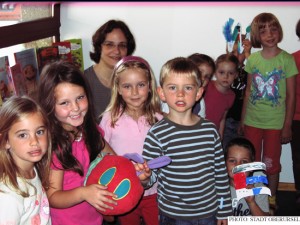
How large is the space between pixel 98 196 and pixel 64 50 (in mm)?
1326

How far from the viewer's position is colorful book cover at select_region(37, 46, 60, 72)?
188cm

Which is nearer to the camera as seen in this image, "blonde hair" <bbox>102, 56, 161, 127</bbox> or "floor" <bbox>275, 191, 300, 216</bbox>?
"blonde hair" <bbox>102, 56, 161, 127</bbox>

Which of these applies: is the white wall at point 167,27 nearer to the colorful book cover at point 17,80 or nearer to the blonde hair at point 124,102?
the colorful book cover at point 17,80

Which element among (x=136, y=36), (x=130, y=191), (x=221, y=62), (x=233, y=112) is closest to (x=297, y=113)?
(x=233, y=112)

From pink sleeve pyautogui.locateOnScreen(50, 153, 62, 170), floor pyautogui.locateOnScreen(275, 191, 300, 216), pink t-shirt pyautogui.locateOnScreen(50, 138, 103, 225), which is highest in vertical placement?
pink sleeve pyautogui.locateOnScreen(50, 153, 62, 170)

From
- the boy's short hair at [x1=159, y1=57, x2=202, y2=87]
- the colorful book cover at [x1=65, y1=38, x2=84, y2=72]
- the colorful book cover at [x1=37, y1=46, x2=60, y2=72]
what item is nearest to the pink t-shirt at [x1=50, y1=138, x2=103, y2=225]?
the boy's short hair at [x1=159, y1=57, x2=202, y2=87]

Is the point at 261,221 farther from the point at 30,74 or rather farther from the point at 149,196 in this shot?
the point at 30,74

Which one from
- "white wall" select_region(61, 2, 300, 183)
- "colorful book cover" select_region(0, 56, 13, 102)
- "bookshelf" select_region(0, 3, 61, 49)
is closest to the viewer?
"colorful book cover" select_region(0, 56, 13, 102)

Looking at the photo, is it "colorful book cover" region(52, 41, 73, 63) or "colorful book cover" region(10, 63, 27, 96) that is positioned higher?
"colorful book cover" region(52, 41, 73, 63)

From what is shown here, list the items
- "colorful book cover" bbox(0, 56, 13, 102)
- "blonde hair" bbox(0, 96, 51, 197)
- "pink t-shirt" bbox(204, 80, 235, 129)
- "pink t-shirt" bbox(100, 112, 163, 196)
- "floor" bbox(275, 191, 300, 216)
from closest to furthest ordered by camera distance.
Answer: "blonde hair" bbox(0, 96, 51, 197), "pink t-shirt" bbox(100, 112, 163, 196), "colorful book cover" bbox(0, 56, 13, 102), "pink t-shirt" bbox(204, 80, 235, 129), "floor" bbox(275, 191, 300, 216)

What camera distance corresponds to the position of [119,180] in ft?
3.32

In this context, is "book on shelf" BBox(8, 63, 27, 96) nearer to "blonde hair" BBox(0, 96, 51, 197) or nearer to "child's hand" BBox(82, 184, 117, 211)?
"blonde hair" BBox(0, 96, 51, 197)

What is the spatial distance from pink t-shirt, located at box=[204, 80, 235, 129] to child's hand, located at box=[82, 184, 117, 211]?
3.31 ft

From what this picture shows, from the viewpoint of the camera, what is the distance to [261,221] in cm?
79
